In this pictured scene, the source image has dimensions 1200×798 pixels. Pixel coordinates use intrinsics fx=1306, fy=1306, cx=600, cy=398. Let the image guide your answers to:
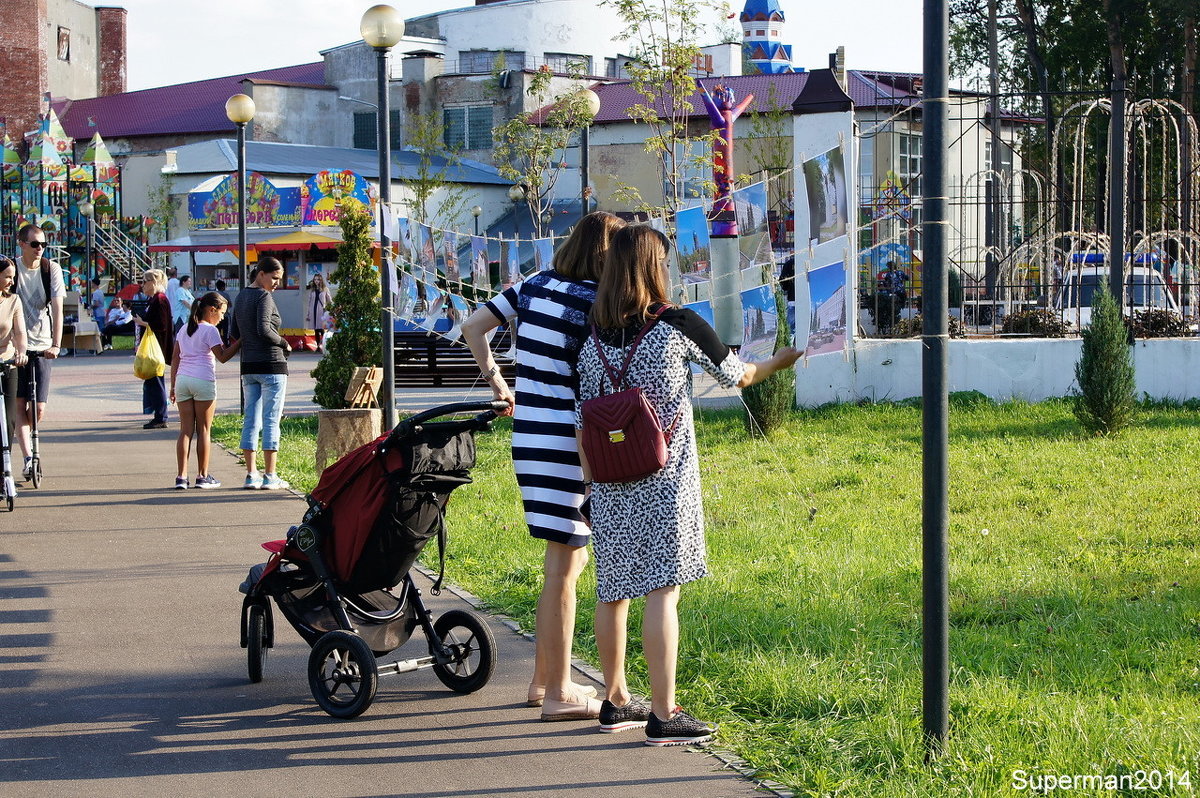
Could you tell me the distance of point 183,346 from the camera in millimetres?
10656

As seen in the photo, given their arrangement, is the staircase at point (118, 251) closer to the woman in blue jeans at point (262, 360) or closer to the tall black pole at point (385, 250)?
the tall black pole at point (385, 250)

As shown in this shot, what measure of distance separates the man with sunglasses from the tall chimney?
200ft

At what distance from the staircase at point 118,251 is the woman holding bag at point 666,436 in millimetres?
38818

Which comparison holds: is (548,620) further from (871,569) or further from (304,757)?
(871,569)

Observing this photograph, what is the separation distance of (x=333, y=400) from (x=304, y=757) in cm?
924

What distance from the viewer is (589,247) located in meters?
4.95

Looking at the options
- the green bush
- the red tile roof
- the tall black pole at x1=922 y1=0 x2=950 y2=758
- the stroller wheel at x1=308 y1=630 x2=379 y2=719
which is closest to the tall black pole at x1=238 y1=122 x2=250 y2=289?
the green bush

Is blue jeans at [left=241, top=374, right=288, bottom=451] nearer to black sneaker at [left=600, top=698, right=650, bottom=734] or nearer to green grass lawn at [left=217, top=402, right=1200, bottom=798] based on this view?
green grass lawn at [left=217, top=402, right=1200, bottom=798]

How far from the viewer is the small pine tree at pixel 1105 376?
39.3 feet

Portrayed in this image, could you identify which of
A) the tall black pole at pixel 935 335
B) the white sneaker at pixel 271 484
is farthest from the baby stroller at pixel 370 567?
the white sneaker at pixel 271 484

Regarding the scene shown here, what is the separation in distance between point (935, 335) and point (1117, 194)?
442 inches

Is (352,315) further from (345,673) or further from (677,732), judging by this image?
(677,732)

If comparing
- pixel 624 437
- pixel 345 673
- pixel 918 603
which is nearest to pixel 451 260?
pixel 918 603

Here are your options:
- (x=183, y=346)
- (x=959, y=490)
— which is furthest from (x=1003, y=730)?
(x=183, y=346)
